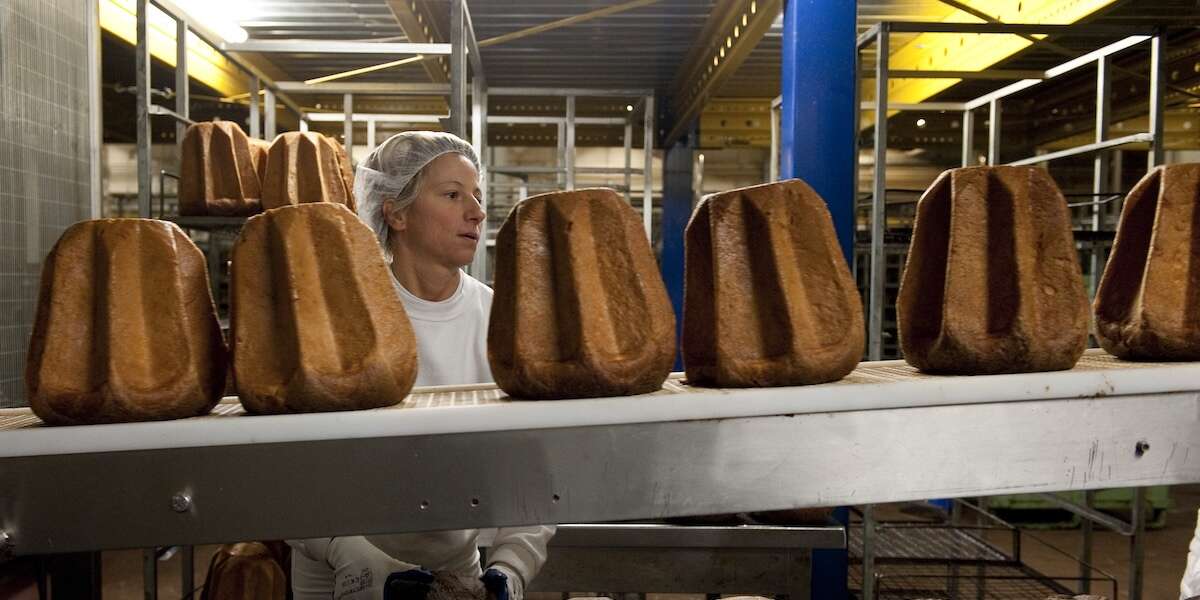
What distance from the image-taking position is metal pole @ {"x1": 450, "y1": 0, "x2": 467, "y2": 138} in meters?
3.14

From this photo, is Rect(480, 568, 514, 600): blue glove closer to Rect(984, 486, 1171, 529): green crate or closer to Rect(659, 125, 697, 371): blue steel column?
Rect(984, 486, 1171, 529): green crate

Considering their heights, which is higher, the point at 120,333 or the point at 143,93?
the point at 143,93

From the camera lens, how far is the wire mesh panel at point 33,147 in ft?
9.83

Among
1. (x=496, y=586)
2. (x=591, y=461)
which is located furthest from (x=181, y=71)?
(x=591, y=461)

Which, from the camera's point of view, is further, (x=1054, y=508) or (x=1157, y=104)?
(x=1054, y=508)

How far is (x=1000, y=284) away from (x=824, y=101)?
225 centimetres

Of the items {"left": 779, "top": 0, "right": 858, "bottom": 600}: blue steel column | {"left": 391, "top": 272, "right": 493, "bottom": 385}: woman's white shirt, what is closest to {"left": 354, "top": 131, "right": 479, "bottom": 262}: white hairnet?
{"left": 391, "top": 272, "right": 493, "bottom": 385}: woman's white shirt

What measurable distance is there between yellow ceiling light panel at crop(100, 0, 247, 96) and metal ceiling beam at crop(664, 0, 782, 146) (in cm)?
356

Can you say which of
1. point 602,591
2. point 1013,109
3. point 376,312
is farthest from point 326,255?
point 1013,109

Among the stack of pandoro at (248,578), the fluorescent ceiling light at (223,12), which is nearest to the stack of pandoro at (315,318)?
the stack of pandoro at (248,578)

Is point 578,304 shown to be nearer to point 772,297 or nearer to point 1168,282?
point 772,297

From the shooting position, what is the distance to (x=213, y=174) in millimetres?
3803

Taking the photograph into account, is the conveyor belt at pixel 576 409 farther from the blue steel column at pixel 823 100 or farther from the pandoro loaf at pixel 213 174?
the pandoro loaf at pixel 213 174

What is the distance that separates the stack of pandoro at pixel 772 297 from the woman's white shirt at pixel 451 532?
748mm
